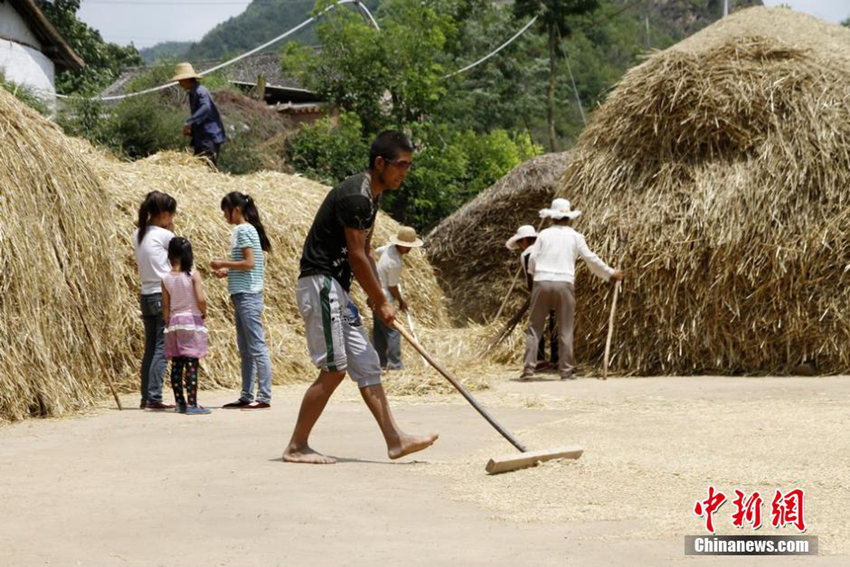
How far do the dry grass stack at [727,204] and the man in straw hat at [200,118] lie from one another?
4133 millimetres

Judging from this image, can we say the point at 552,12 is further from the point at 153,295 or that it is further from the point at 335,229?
the point at 335,229

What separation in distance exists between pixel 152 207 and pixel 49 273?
95 cm

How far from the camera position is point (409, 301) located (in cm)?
1503

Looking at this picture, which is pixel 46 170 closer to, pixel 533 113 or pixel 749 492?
pixel 749 492

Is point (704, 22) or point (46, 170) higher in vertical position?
point (704, 22)

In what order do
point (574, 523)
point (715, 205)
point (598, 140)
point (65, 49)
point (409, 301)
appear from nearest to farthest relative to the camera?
point (574, 523) < point (715, 205) < point (598, 140) < point (409, 301) < point (65, 49)

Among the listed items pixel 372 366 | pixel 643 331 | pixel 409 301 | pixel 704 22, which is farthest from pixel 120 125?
pixel 704 22

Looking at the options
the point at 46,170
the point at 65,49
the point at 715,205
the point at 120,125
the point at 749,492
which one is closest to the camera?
the point at 749,492

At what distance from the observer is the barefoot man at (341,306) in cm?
610

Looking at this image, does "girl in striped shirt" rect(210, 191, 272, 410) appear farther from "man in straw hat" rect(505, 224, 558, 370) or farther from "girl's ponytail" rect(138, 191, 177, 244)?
"man in straw hat" rect(505, 224, 558, 370)

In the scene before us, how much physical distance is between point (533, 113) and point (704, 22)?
2485 inches

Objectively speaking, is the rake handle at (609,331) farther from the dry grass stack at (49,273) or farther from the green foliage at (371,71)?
the green foliage at (371,71)

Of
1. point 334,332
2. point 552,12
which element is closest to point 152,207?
point 334,332

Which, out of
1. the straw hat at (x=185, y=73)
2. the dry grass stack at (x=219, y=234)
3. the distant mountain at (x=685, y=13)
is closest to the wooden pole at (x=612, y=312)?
the dry grass stack at (x=219, y=234)
